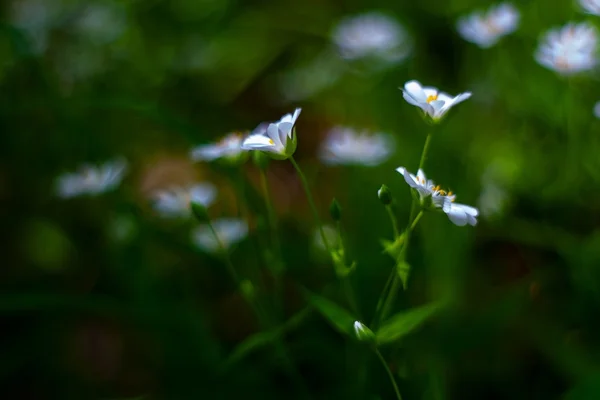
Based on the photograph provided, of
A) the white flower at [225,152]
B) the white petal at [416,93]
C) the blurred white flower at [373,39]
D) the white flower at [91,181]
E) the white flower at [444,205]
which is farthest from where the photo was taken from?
the blurred white flower at [373,39]

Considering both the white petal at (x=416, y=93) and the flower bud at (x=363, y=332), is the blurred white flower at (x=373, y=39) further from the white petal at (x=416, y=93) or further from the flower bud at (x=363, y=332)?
the flower bud at (x=363, y=332)

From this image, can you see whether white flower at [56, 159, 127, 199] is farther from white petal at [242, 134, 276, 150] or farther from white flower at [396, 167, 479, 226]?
white flower at [396, 167, 479, 226]

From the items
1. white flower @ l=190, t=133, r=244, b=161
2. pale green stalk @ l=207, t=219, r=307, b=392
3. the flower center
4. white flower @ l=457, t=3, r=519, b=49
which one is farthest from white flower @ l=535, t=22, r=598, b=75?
pale green stalk @ l=207, t=219, r=307, b=392

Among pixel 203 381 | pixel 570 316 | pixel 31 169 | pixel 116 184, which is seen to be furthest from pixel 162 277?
pixel 570 316

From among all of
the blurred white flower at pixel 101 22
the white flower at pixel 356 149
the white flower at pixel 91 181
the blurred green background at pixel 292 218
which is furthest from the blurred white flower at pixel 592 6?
the blurred white flower at pixel 101 22

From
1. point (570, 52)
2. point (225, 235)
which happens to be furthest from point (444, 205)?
point (570, 52)

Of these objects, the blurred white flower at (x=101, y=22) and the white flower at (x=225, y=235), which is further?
the blurred white flower at (x=101, y=22)

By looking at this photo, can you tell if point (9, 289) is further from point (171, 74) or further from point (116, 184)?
point (171, 74)

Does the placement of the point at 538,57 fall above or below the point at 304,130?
above

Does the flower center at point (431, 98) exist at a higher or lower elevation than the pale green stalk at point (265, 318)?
higher
